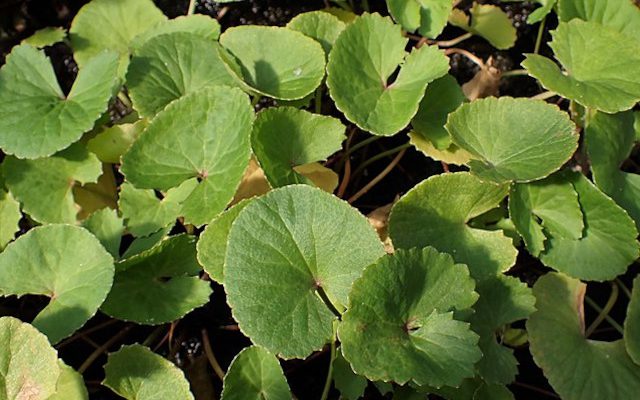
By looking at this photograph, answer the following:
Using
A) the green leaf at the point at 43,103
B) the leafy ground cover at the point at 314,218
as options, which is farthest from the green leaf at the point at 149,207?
the green leaf at the point at 43,103

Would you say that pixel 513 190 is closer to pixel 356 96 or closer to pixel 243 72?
pixel 356 96

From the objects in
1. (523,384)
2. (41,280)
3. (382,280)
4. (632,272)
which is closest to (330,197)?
(382,280)

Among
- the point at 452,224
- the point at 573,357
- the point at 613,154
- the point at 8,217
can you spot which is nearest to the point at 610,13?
the point at 613,154

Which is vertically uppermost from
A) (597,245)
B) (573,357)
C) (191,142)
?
(191,142)

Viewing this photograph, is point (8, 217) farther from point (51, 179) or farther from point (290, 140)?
point (290, 140)

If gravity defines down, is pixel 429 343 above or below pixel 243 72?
below

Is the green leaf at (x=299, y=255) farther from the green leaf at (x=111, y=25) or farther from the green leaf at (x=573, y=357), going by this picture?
the green leaf at (x=111, y=25)
